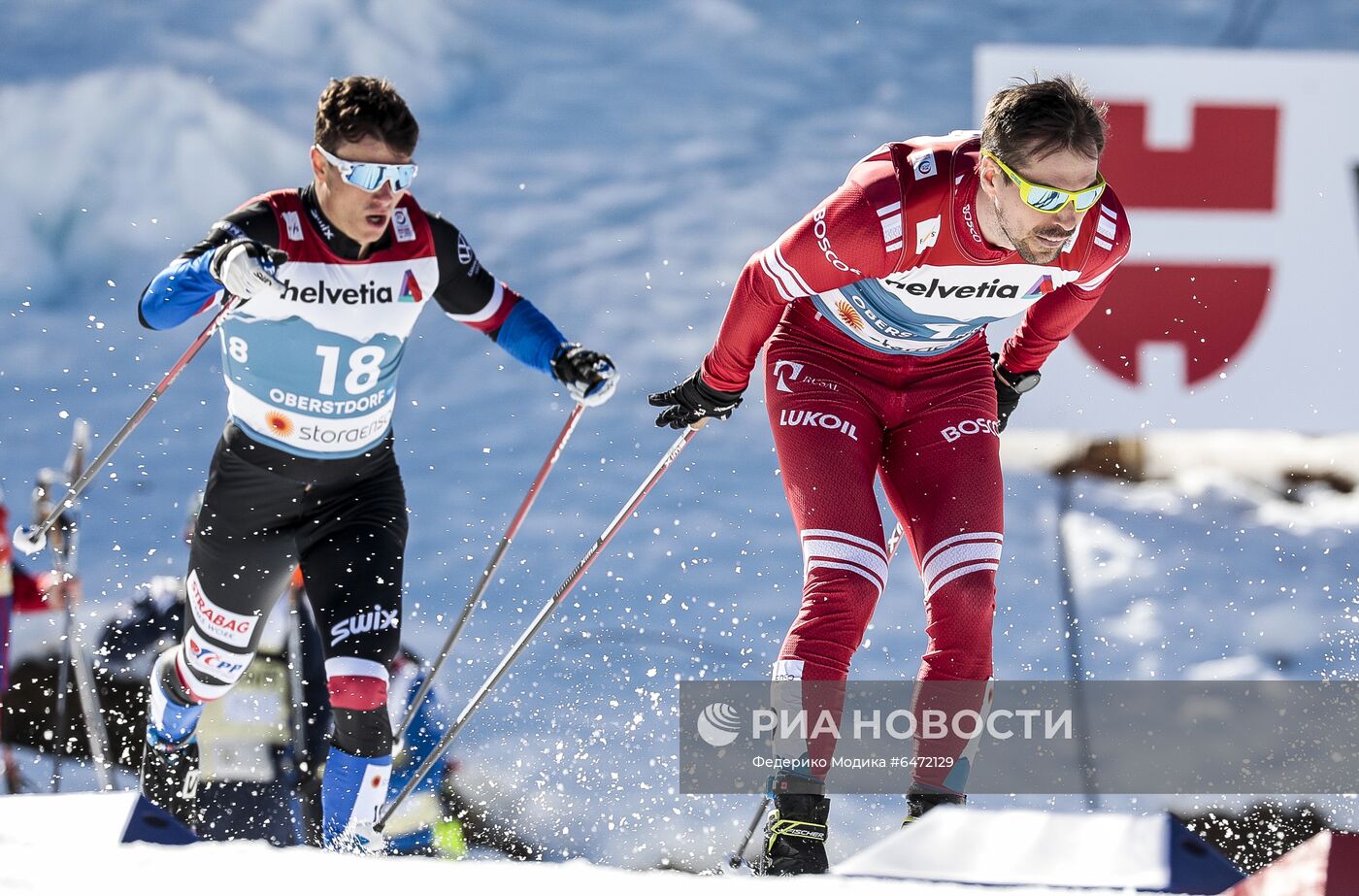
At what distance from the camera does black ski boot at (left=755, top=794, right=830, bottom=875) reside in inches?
103

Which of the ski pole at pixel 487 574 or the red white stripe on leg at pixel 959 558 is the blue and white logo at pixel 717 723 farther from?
the red white stripe on leg at pixel 959 558

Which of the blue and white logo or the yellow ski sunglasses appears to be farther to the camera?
the blue and white logo

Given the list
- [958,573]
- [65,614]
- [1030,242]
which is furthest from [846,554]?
[65,614]

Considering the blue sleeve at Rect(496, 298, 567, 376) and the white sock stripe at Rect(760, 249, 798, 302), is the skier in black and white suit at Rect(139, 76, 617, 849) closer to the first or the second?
the blue sleeve at Rect(496, 298, 567, 376)

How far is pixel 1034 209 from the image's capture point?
270 cm

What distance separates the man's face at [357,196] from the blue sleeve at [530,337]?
16.5 inches

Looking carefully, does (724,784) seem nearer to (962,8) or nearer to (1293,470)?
(1293,470)

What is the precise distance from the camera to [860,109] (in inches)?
200

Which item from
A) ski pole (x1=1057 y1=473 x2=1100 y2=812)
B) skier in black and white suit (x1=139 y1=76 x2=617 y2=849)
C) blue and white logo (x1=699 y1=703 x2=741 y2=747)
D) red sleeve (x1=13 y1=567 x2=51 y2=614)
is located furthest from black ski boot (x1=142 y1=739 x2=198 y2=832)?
ski pole (x1=1057 y1=473 x2=1100 y2=812)

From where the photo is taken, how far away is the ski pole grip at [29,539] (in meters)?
3.61

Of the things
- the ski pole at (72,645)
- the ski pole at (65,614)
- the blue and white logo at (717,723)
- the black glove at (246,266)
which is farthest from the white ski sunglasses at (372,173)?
the ski pole at (72,645)

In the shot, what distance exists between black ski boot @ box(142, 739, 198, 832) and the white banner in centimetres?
277

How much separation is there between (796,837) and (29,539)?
6.98 ft

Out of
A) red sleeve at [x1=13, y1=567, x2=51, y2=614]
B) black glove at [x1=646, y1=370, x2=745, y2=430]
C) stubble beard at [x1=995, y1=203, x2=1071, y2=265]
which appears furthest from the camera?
red sleeve at [x1=13, y1=567, x2=51, y2=614]
